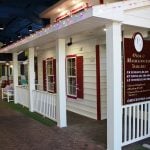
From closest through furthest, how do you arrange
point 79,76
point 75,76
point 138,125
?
point 138,125 → point 79,76 → point 75,76

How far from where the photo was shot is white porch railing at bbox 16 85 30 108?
10.8 meters

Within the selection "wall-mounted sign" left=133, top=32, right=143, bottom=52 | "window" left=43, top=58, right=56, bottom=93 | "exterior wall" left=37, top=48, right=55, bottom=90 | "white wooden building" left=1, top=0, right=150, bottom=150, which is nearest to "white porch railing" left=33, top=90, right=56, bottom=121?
"white wooden building" left=1, top=0, right=150, bottom=150

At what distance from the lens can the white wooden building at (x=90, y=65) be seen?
16.6 feet

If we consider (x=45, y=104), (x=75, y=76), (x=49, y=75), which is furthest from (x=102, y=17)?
(x=49, y=75)

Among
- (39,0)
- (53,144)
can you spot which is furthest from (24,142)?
(39,0)

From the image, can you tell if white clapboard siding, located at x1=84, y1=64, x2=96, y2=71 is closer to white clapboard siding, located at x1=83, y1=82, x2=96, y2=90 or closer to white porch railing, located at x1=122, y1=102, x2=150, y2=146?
white clapboard siding, located at x1=83, y1=82, x2=96, y2=90

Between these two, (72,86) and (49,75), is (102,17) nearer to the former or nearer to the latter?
(72,86)

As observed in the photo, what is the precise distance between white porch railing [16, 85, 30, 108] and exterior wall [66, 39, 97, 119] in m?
2.45

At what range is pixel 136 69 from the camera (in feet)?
18.2

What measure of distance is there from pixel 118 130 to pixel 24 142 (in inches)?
90.0

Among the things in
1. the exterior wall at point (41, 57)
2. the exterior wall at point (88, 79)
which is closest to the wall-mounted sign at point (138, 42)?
the exterior wall at point (88, 79)

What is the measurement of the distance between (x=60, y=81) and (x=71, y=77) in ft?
8.84

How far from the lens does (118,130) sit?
518 centimetres

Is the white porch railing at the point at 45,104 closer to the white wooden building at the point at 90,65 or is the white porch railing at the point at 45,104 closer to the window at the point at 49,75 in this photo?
the white wooden building at the point at 90,65
